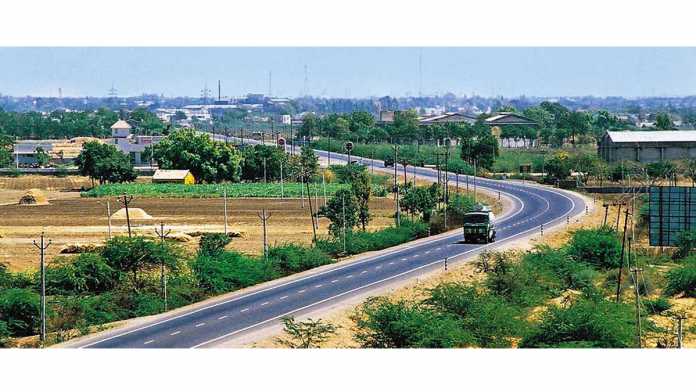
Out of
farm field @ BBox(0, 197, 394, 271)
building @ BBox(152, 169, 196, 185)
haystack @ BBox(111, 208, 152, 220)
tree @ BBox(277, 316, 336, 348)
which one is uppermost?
building @ BBox(152, 169, 196, 185)

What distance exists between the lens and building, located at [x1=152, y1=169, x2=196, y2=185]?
124000 millimetres

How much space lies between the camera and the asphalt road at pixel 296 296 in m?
42.5

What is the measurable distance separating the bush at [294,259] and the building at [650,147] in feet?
218

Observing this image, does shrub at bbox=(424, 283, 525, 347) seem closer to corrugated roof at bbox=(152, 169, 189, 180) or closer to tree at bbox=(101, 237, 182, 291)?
tree at bbox=(101, 237, 182, 291)

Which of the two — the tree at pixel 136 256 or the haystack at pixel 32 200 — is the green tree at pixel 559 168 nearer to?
the haystack at pixel 32 200

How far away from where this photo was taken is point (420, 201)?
281 ft

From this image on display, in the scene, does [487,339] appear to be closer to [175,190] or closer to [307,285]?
[307,285]

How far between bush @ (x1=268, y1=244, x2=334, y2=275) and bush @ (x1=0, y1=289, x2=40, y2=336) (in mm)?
15032

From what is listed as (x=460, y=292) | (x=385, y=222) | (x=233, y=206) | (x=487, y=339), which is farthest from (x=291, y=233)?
(x=487, y=339)

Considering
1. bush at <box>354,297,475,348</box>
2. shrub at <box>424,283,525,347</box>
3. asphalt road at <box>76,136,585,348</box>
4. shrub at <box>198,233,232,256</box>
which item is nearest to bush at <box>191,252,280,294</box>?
shrub at <box>198,233,232,256</box>

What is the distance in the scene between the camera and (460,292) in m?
47.4

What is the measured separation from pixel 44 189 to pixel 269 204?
111 ft

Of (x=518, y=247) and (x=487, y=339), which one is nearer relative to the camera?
(x=487, y=339)

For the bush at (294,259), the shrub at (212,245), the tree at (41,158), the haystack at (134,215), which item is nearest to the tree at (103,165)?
the tree at (41,158)
